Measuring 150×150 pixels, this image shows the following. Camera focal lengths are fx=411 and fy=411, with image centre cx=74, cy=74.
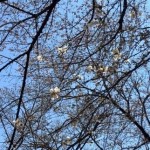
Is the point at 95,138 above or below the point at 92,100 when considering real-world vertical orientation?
above

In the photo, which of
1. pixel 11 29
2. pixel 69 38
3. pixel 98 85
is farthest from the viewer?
pixel 98 85

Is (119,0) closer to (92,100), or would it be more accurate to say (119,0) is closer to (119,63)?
(119,63)

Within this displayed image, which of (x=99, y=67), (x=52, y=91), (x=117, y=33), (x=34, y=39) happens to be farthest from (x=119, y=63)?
(x=34, y=39)

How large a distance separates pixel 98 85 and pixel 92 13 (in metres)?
1.03

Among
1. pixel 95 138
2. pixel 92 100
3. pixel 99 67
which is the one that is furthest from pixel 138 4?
pixel 95 138

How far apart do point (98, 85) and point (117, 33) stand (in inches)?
33.7

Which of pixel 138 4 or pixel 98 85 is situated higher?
pixel 138 4

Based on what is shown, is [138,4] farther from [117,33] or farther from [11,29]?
[11,29]

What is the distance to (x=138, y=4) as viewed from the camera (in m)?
5.37

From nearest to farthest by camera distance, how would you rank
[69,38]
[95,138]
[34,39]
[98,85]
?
[34,39], [69,38], [98,85], [95,138]

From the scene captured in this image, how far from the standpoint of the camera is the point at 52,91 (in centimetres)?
479

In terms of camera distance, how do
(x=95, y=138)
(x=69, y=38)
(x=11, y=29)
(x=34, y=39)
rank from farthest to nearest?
(x=95, y=138), (x=69, y=38), (x=11, y=29), (x=34, y=39)

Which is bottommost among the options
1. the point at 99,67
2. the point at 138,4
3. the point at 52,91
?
the point at 52,91

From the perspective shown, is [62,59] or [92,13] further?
[62,59]
